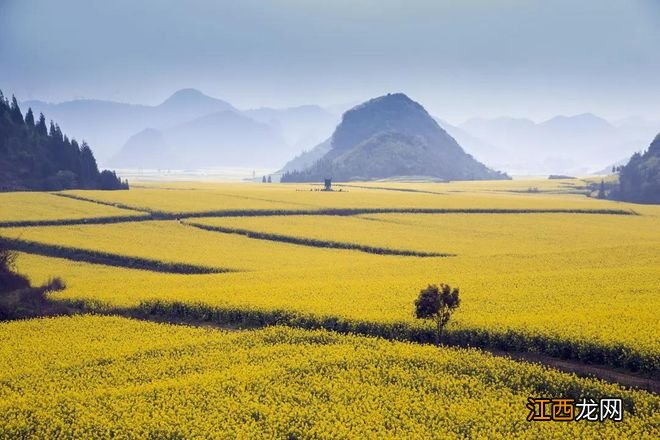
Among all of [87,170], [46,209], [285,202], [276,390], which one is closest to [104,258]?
[46,209]

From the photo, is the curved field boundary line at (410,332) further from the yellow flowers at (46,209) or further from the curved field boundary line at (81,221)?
the yellow flowers at (46,209)

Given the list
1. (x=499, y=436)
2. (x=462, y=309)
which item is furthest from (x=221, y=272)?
(x=499, y=436)

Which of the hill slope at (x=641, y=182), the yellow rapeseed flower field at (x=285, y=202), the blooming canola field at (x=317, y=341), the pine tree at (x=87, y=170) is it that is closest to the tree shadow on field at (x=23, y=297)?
the blooming canola field at (x=317, y=341)

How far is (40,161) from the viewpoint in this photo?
5261 inches

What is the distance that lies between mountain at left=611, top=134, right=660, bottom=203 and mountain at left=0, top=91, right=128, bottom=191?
423 feet

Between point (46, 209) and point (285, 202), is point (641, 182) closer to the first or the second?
point (285, 202)

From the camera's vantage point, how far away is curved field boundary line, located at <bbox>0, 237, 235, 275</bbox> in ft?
178

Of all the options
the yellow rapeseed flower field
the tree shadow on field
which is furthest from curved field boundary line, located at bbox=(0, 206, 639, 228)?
the tree shadow on field

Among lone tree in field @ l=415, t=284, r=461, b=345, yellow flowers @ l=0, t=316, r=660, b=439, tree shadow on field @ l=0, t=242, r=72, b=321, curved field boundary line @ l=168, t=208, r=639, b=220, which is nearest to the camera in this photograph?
yellow flowers @ l=0, t=316, r=660, b=439

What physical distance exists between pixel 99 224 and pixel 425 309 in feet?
187

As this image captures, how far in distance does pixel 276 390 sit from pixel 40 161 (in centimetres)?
12772

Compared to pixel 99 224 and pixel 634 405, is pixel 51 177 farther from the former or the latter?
pixel 634 405

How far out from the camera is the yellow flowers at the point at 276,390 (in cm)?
2106

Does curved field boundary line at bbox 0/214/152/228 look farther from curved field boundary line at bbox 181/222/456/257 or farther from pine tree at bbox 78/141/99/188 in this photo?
pine tree at bbox 78/141/99/188
